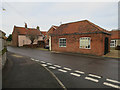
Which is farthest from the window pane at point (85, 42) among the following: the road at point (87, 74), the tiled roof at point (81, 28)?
the road at point (87, 74)

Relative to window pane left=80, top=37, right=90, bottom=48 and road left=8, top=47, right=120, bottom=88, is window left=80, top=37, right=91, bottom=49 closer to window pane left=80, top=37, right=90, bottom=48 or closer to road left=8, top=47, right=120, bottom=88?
window pane left=80, top=37, right=90, bottom=48

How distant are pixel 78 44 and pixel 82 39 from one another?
1.25m

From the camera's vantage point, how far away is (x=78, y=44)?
14844 mm

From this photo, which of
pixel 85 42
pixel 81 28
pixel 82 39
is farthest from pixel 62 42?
pixel 85 42

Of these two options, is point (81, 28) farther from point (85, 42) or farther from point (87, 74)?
point (87, 74)

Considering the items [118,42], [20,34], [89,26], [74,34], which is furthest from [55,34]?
[20,34]

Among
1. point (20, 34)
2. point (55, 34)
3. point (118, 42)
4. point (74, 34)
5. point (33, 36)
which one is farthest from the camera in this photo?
point (20, 34)

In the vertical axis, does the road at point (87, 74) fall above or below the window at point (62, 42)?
below

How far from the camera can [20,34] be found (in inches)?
1379

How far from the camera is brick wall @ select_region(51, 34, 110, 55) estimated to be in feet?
40.7

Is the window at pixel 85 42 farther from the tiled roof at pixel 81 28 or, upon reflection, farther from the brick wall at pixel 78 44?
the tiled roof at pixel 81 28

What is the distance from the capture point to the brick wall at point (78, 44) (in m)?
12.4

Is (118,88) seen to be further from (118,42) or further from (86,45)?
(118,42)

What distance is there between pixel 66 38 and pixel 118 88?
539 inches
